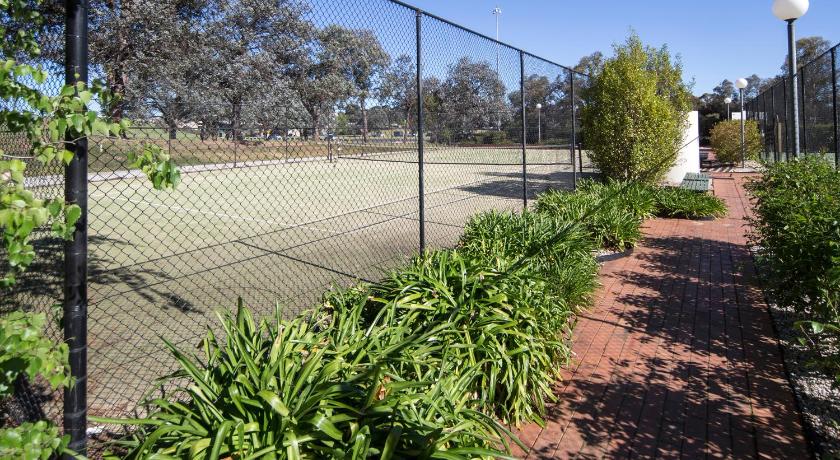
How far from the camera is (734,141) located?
24.1 meters

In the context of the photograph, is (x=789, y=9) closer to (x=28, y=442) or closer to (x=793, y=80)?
→ (x=793, y=80)

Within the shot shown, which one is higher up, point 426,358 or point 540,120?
point 540,120

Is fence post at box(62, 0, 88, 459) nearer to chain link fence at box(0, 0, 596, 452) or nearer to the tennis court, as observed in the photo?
chain link fence at box(0, 0, 596, 452)

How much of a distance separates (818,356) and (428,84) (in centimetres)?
385

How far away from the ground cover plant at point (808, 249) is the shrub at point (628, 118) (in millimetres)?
5753

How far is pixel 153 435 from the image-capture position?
2.23 meters

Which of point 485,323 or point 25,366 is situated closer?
point 25,366

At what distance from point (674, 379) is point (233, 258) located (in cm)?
557

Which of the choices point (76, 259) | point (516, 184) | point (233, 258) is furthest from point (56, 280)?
point (516, 184)

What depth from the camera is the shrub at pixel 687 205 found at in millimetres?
11031

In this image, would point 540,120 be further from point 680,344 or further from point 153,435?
point 153,435

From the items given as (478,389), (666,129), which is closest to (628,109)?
(666,129)

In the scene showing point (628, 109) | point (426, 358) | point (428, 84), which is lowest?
point (426, 358)

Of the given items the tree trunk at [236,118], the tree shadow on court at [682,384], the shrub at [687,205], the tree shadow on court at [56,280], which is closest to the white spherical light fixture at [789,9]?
the tree shadow on court at [682,384]
